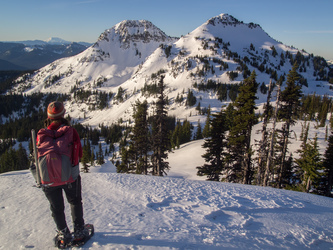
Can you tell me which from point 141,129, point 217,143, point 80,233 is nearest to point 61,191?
point 80,233

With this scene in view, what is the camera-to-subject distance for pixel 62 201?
3.89m

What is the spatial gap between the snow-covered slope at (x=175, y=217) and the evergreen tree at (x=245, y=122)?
34.6ft

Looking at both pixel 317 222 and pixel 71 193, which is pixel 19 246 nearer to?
pixel 71 193

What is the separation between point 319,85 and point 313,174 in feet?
770

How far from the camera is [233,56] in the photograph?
198375 millimetres

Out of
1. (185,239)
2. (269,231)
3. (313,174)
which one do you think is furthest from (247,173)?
(185,239)

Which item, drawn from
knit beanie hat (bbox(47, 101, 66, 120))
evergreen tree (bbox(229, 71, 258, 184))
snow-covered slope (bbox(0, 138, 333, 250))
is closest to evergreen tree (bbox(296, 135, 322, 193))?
evergreen tree (bbox(229, 71, 258, 184))

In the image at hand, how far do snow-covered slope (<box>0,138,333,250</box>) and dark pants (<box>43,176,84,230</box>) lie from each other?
0.71 meters

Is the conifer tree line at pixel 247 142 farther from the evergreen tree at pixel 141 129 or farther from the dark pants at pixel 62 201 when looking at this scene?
the dark pants at pixel 62 201

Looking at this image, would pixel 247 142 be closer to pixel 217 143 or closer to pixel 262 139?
pixel 262 139

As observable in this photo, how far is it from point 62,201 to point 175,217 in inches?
123

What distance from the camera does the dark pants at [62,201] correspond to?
369 cm

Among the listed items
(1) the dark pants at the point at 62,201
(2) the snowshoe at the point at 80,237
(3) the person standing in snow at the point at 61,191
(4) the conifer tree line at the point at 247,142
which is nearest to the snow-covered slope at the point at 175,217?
(2) the snowshoe at the point at 80,237

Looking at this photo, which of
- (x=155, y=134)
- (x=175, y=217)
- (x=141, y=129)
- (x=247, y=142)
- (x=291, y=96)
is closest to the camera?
(x=175, y=217)
